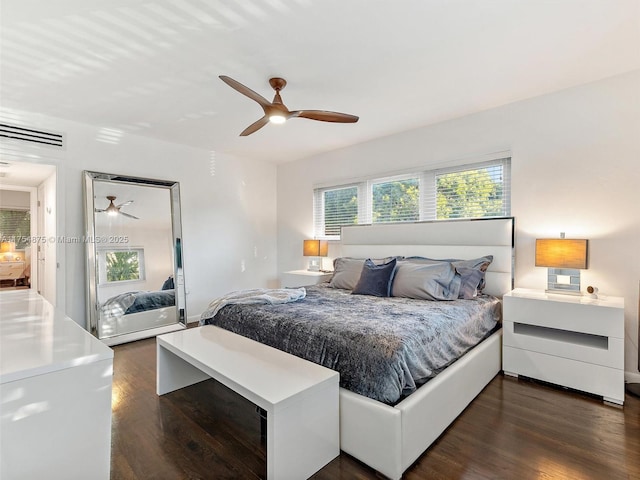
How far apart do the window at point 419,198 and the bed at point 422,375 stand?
249mm

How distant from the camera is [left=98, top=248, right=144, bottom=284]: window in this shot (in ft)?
12.7

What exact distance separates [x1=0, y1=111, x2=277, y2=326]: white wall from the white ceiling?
0.43 m

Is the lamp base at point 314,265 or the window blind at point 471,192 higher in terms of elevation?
the window blind at point 471,192

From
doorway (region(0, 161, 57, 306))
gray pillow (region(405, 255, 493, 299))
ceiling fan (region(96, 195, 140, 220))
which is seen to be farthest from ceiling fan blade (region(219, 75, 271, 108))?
doorway (region(0, 161, 57, 306))

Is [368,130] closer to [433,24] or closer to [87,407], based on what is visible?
[433,24]

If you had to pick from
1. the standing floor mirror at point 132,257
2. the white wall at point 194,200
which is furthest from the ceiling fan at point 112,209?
the white wall at point 194,200

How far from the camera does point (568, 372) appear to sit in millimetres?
2521

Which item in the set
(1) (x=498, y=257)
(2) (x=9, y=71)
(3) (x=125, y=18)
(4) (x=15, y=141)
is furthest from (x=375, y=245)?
(4) (x=15, y=141)

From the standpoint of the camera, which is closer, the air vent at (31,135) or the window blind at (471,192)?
the air vent at (31,135)

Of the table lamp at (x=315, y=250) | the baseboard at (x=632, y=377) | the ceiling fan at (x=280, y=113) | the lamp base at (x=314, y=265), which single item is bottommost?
the baseboard at (x=632, y=377)

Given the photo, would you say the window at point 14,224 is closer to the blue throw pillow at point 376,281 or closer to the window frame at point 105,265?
the window frame at point 105,265

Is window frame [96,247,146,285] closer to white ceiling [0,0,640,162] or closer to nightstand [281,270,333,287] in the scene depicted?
white ceiling [0,0,640,162]

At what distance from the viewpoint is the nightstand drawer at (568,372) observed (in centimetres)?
235

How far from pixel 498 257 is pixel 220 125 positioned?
3403 millimetres
